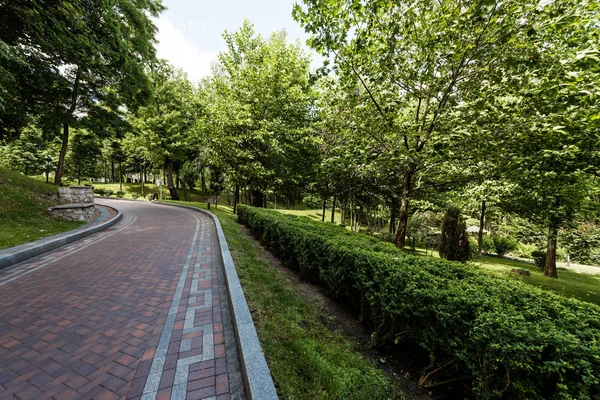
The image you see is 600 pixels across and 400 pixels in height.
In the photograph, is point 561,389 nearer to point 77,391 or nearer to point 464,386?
point 464,386

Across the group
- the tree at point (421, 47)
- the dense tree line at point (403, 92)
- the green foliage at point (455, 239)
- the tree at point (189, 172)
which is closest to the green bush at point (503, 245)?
the dense tree line at point (403, 92)

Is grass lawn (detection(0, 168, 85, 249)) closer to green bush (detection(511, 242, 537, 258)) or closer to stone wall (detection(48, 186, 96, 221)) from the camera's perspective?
stone wall (detection(48, 186, 96, 221))

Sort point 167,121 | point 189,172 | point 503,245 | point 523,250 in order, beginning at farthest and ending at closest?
point 189,172, point 167,121, point 523,250, point 503,245

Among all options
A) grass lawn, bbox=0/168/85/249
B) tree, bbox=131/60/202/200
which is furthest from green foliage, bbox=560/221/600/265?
tree, bbox=131/60/202/200

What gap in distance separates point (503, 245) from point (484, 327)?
2596 centimetres

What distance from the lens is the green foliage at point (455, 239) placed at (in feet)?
38.8

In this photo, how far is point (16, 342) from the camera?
309 centimetres

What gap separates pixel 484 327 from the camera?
2.32 meters

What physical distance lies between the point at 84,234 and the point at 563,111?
48.1ft

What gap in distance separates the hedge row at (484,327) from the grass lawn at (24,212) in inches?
384

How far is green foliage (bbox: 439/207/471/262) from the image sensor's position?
11828 millimetres

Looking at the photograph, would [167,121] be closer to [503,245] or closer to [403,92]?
[403,92]

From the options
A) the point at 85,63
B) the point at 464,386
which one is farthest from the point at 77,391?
the point at 85,63

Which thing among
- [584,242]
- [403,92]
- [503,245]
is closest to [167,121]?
[403,92]
